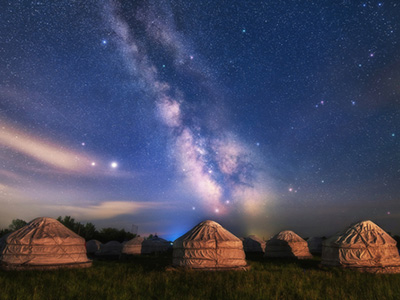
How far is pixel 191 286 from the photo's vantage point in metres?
9.62

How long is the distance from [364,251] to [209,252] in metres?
8.20

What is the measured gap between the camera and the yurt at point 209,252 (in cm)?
1438

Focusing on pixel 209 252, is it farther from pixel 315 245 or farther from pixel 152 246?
pixel 315 245

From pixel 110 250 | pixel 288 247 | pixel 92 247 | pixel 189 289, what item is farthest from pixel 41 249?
pixel 92 247

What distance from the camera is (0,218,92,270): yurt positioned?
550 inches

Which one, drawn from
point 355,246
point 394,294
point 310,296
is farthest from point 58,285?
point 355,246

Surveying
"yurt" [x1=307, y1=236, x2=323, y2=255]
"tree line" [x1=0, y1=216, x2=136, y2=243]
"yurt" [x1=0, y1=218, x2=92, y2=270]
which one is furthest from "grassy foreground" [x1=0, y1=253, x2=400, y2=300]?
"tree line" [x1=0, y1=216, x2=136, y2=243]

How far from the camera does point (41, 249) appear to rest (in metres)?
14.4

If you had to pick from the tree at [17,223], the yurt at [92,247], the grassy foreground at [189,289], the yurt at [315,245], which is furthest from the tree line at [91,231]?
the grassy foreground at [189,289]

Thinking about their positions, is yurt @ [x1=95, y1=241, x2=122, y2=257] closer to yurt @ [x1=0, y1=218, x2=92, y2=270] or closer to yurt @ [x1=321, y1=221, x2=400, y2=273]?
yurt @ [x1=0, y1=218, x2=92, y2=270]

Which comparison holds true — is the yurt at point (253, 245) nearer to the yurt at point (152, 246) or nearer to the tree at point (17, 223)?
the yurt at point (152, 246)

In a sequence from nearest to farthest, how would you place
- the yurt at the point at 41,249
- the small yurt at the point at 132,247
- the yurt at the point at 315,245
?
the yurt at the point at 41,249
the small yurt at the point at 132,247
the yurt at the point at 315,245

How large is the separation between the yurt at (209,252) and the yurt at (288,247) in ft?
33.4

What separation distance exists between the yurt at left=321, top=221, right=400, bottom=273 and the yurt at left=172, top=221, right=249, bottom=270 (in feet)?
16.9
